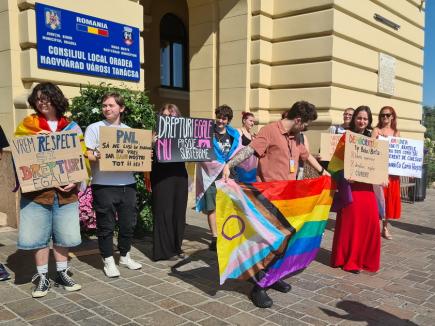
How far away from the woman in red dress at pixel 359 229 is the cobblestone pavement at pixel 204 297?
0.66 ft

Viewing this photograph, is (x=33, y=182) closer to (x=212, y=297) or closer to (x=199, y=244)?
(x=212, y=297)

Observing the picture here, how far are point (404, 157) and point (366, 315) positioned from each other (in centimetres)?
370

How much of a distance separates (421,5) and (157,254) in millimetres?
13416

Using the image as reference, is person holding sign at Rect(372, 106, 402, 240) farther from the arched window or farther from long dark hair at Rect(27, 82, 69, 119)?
the arched window

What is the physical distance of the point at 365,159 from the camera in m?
5.23

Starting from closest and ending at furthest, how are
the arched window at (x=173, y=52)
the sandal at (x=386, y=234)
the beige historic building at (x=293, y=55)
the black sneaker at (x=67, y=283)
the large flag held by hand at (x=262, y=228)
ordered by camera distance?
the large flag held by hand at (x=262, y=228), the black sneaker at (x=67, y=283), the sandal at (x=386, y=234), the beige historic building at (x=293, y=55), the arched window at (x=173, y=52)

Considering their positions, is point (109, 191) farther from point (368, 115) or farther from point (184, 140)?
point (368, 115)

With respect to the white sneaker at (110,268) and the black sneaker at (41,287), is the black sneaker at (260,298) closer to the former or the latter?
the white sneaker at (110,268)

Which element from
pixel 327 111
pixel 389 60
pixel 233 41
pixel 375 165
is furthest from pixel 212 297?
pixel 389 60

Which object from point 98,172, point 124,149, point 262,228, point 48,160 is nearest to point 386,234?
point 262,228

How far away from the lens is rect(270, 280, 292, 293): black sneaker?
4.46 meters

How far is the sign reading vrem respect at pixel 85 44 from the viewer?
662 cm

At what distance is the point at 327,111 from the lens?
399 inches

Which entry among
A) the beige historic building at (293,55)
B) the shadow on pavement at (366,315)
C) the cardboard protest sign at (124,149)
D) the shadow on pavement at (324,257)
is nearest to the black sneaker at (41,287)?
Result: the cardboard protest sign at (124,149)
